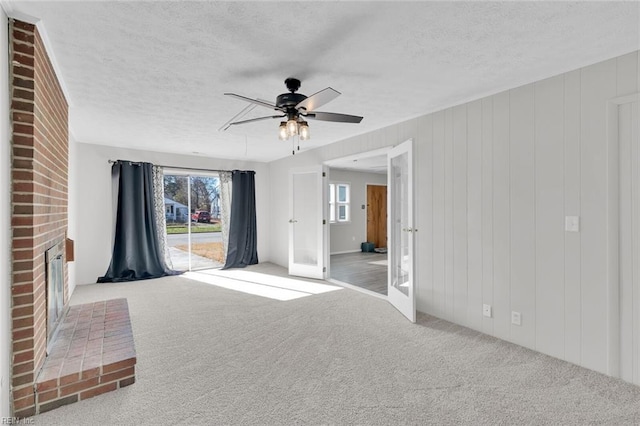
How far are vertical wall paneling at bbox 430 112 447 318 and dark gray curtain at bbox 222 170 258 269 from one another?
14.1ft

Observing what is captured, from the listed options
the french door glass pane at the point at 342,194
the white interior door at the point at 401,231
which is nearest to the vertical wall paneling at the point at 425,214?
the white interior door at the point at 401,231

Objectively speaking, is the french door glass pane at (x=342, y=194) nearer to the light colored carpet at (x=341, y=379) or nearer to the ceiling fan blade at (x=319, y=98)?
the light colored carpet at (x=341, y=379)

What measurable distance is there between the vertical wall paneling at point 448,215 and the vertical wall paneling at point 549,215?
0.82 meters

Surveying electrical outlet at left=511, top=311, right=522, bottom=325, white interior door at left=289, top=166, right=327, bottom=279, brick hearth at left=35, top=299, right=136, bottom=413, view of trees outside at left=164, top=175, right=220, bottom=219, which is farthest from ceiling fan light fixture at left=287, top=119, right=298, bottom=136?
view of trees outside at left=164, top=175, right=220, bottom=219

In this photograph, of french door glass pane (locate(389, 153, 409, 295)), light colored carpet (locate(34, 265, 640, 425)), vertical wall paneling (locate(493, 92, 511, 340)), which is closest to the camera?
light colored carpet (locate(34, 265, 640, 425))

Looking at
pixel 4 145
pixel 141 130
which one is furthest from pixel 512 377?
pixel 141 130

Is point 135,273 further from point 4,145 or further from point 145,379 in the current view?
point 4,145

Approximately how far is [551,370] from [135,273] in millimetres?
5882

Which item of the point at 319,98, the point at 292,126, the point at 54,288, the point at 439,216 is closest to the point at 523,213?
the point at 439,216

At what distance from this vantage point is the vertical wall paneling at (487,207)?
3.00 metres

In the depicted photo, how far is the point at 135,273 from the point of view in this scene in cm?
540

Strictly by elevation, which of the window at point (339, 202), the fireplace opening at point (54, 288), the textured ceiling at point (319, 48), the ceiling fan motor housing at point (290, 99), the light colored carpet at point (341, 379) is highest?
the textured ceiling at point (319, 48)

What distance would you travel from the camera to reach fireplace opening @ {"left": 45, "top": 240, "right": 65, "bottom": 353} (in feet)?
7.63

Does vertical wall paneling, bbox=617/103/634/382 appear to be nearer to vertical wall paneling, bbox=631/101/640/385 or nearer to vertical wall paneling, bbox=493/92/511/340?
vertical wall paneling, bbox=631/101/640/385
